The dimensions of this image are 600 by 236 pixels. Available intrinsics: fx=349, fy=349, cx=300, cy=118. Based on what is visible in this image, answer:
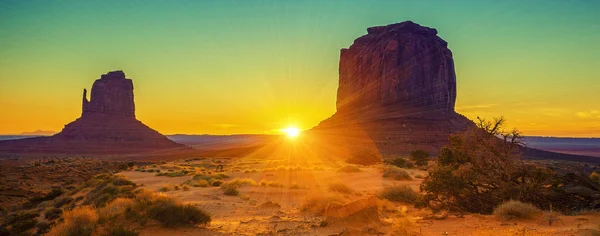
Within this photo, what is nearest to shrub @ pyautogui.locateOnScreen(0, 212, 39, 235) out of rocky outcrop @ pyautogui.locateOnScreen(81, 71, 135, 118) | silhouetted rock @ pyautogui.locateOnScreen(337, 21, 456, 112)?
silhouetted rock @ pyautogui.locateOnScreen(337, 21, 456, 112)

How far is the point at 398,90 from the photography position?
97.2m

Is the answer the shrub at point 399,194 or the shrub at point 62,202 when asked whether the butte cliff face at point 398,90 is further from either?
the shrub at point 62,202

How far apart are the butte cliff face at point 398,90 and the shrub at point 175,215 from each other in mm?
72484

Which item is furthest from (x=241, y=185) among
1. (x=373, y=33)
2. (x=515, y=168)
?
(x=373, y=33)

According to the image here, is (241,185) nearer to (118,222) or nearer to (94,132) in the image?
(118,222)

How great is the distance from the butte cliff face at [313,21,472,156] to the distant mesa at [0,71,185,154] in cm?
6731

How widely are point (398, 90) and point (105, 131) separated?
10233 cm

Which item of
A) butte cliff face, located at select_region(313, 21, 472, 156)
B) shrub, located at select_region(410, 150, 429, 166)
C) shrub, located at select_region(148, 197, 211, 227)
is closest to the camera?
shrub, located at select_region(148, 197, 211, 227)

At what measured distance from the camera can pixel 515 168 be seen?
11.2 m

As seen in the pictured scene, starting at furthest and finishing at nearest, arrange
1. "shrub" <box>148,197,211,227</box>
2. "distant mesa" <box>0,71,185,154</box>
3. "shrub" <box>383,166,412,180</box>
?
"distant mesa" <box>0,71,185,154</box>, "shrub" <box>383,166,412,180</box>, "shrub" <box>148,197,211,227</box>

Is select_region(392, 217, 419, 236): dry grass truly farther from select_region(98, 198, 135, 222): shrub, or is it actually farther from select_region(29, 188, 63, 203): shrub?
select_region(29, 188, 63, 203): shrub

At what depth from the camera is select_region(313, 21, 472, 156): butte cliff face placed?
8588 centimetres

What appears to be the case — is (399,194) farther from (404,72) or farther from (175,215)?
(404,72)

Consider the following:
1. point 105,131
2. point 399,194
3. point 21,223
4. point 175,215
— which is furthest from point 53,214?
point 105,131
